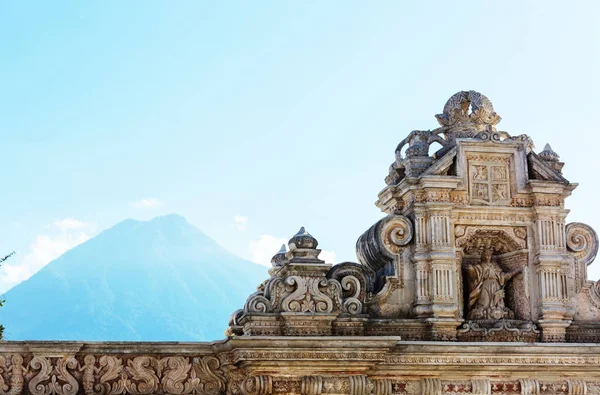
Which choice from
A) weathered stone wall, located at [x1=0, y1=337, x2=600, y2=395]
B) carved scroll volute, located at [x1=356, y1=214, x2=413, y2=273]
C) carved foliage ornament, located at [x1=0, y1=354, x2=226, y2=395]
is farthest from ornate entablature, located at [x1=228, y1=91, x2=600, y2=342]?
carved foliage ornament, located at [x1=0, y1=354, x2=226, y2=395]

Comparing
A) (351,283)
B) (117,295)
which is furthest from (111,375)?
(117,295)

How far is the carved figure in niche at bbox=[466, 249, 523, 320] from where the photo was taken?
559 inches

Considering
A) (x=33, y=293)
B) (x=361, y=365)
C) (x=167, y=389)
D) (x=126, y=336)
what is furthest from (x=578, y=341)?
(x=33, y=293)

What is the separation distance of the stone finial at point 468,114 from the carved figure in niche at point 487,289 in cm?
194

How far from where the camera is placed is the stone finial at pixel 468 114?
1480cm

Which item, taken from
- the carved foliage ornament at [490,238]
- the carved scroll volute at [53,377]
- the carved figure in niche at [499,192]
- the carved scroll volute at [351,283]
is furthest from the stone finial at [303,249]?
the carved scroll volute at [53,377]

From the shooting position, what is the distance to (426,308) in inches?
539

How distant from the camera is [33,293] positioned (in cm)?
6838

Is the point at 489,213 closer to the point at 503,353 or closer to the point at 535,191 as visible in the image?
the point at 535,191

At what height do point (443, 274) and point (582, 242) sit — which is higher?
point (582, 242)

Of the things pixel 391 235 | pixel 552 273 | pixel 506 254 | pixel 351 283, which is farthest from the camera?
pixel 506 254

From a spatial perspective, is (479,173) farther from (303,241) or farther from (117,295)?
(117,295)

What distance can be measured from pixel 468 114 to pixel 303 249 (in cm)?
356

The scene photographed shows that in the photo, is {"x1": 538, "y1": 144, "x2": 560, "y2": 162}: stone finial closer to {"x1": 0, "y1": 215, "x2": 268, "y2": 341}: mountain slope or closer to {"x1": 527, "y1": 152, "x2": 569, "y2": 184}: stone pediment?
{"x1": 527, "y1": 152, "x2": 569, "y2": 184}: stone pediment
